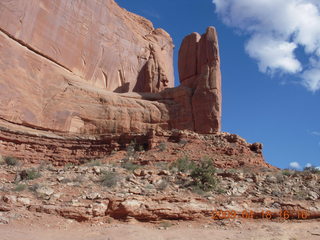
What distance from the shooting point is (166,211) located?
10867mm

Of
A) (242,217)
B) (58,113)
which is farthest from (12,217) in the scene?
(58,113)

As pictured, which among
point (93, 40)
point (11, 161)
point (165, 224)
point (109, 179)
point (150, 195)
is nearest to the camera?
point (165, 224)

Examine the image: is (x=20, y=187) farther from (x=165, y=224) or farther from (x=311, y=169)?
(x=311, y=169)

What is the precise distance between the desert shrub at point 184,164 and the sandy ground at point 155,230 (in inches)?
223

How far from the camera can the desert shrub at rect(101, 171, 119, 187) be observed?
41.6 feet

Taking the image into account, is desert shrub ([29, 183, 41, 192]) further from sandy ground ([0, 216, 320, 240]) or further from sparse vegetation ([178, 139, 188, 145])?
sparse vegetation ([178, 139, 188, 145])

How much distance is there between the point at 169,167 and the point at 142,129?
399 inches

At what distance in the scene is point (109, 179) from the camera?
12984mm

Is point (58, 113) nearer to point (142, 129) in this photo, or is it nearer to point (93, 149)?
point (93, 149)

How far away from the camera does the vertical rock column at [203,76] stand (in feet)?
86.3
